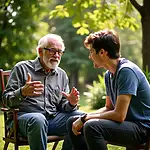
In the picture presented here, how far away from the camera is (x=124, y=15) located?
357 inches

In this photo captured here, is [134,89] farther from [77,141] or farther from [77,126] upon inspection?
[77,141]

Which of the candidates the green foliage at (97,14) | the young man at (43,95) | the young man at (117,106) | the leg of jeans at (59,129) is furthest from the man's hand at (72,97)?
the green foliage at (97,14)

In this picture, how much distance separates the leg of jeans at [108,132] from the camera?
3113mm

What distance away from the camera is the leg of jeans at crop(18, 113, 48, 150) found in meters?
3.57

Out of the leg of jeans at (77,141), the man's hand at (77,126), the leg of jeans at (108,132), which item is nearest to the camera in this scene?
the leg of jeans at (108,132)

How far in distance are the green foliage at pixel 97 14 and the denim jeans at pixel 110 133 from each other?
5528mm

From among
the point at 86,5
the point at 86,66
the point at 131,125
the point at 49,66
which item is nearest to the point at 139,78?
the point at 131,125

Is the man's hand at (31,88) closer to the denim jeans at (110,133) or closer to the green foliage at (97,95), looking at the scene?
the denim jeans at (110,133)

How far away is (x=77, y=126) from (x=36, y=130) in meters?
0.44

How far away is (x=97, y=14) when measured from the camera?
9.34 m

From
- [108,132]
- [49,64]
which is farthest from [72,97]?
[108,132]

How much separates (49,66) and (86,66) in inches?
835

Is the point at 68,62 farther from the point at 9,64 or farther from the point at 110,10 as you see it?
the point at 110,10

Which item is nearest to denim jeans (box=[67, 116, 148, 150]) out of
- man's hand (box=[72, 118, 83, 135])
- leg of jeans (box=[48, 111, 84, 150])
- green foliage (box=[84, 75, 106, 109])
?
man's hand (box=[72, 118, 83, 135])
